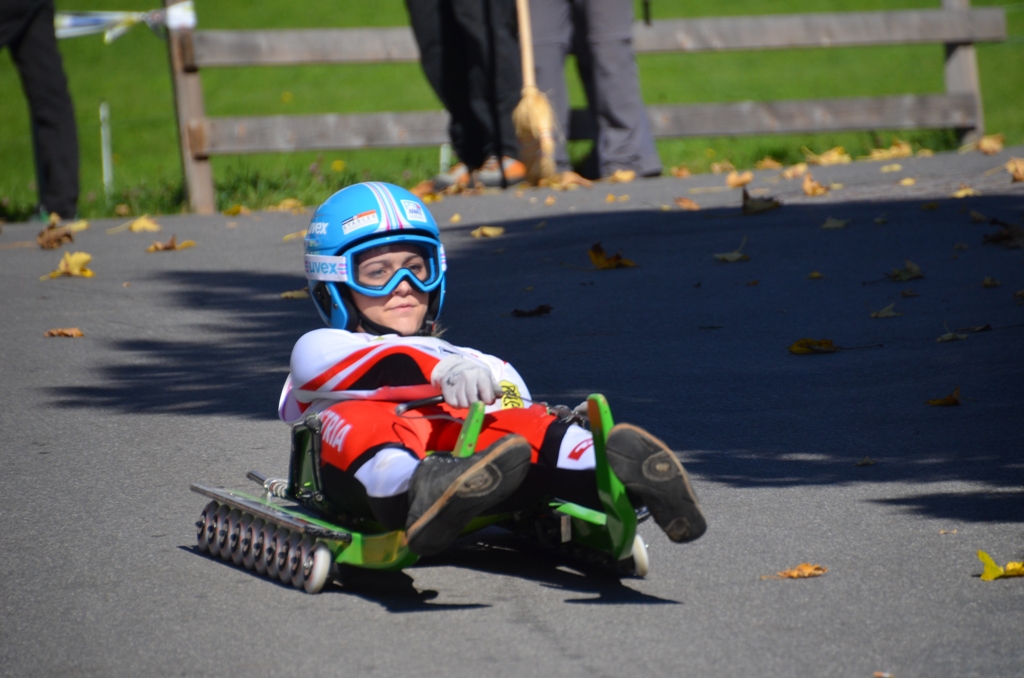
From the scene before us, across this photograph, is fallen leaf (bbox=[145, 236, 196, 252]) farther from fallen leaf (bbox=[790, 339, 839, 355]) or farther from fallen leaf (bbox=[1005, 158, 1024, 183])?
fallen leaf (bbox=[1005, 158, 1024, 183])

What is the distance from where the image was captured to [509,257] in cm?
725

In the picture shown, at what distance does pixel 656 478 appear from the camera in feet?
8.80

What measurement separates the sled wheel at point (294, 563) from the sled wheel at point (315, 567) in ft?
0.08

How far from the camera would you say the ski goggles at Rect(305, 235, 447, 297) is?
3.49m

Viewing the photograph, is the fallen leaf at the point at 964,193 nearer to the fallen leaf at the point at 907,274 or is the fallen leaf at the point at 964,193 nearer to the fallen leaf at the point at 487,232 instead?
the fallen leaf at the point at 907,274

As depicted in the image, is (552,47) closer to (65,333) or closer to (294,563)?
(65,333)

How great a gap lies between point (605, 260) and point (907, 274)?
153 centimetres

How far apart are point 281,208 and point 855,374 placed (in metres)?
5.90

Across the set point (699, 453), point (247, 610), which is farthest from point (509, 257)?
point (247, 610)

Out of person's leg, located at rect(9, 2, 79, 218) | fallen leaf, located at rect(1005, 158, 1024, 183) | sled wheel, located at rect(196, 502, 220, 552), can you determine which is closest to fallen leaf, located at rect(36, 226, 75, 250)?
person's leg, located at rect(9, 2, 79, 218)

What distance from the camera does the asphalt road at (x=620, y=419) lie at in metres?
2.64

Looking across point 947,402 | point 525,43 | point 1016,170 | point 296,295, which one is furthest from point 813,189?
point 947,402

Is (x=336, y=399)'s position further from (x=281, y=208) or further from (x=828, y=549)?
(x=281, y=208)

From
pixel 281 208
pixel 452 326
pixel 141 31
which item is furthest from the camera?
pixel 141 31
